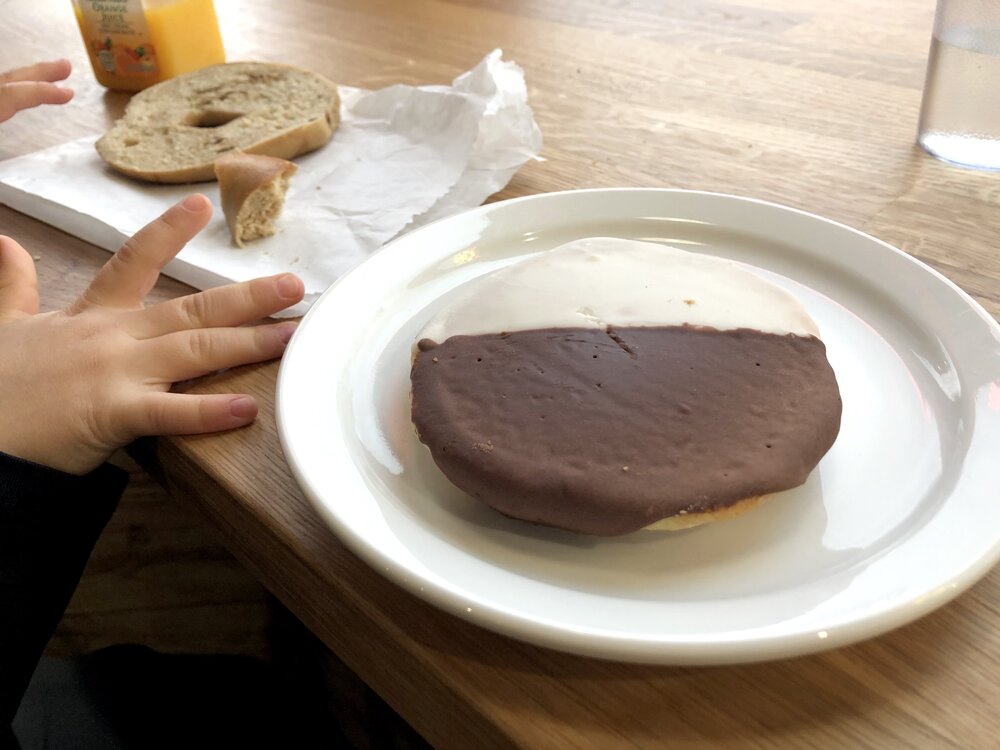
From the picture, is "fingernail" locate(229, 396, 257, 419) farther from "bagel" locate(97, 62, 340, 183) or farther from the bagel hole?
the bagel hole

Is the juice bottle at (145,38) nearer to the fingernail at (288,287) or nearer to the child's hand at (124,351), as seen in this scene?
the child's hand at (124,351)

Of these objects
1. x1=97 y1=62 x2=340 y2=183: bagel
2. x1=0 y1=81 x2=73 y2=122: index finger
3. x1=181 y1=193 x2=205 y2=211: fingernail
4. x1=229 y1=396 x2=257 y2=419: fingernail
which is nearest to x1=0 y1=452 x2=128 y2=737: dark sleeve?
x1=229 y1=396 x2=257 y2=419: fingernail

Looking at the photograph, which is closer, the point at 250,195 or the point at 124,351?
the point at 124,351

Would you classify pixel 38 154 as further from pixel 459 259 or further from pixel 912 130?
pixel 912 130

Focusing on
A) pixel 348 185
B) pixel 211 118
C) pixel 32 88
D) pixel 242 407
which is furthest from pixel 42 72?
pixel 242 407

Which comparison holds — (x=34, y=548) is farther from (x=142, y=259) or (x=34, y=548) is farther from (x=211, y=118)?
(x=211, y=118)

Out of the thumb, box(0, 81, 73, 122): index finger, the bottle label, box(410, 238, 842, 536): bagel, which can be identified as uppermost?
the bottle label
